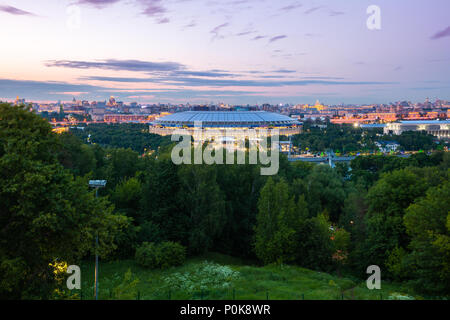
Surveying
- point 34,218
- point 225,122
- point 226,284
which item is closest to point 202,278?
point 226,284

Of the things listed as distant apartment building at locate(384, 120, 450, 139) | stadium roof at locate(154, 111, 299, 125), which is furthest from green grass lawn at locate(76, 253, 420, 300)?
distant apartment building at locate(384, 120, 450, 139)

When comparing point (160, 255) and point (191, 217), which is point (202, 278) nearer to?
point (160, 255)

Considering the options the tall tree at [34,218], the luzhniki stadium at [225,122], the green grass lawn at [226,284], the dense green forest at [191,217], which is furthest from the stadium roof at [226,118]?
the tall tree at [34,218]

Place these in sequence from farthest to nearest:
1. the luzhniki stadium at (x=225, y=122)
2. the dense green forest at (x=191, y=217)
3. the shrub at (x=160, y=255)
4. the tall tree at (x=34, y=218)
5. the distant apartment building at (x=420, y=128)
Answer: the distant apartment building at (x=420, y=128) < the luzhniki stadium at (x=225, y=122) < the shrub at (x=160, y=255) < the dense green forest at (x=191, y=217) < the tall tree at (x=34, y=218)

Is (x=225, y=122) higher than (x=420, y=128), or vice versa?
(x=225, y=122)

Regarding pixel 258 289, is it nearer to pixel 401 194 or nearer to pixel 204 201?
pixel 204 201

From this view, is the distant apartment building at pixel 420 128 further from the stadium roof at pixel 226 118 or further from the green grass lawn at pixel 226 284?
the green grass lawn at pixel 226 284
